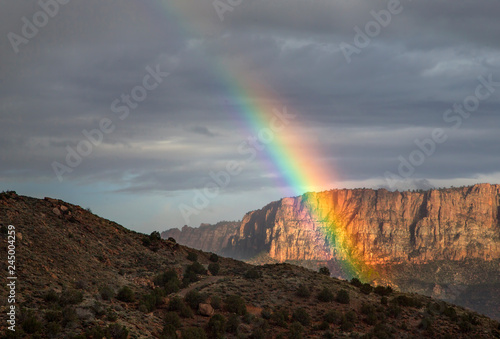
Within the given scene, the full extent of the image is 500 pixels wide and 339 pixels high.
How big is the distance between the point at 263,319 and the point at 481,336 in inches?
1006

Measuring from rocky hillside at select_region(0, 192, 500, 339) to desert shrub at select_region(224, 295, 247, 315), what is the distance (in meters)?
0.20

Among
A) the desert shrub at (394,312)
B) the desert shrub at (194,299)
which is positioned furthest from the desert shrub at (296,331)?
the desert shrub at (394,312)

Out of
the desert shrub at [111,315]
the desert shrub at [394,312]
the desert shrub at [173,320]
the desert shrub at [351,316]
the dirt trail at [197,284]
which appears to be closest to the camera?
the desert shrub at [111,315]

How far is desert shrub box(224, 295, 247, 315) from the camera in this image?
54722 millimetres

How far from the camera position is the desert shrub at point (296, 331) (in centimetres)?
A: 5062

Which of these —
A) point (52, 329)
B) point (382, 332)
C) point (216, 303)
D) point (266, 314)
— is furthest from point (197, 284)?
point (52, 329)

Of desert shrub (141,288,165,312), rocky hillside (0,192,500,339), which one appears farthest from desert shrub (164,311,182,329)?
desert shrub (141,288,165,312)

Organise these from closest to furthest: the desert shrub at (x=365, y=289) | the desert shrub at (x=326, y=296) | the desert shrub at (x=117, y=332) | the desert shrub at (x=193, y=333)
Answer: the desert shrub at (x=117, y=332)
the desert shrub at (x=193, y=333)
the desert shrub at (x=326, y=296)
the desert shrub at (x=365, y=289)

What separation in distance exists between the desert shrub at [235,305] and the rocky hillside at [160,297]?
0.64 feet

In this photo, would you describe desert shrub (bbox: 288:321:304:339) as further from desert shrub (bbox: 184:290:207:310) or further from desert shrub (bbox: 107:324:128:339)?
desert shrub (bbox: 107:324:128:339)

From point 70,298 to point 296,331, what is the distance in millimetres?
20817

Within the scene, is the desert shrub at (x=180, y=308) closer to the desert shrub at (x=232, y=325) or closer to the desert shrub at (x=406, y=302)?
the desert shrub at (x=232, y=325)

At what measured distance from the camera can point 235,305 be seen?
55312mm

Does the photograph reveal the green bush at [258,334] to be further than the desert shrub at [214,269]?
No
